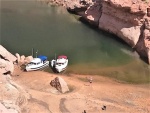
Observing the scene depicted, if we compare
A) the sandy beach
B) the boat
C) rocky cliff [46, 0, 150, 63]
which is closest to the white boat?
the boat

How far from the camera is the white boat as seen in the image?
51.3 meters

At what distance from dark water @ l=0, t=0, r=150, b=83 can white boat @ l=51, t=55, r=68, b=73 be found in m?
1.06

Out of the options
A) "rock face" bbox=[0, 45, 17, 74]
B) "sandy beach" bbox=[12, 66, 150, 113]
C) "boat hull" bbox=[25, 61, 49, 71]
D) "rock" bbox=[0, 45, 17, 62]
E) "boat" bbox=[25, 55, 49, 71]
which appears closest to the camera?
"sandy beach" bbox=[12, 66, 150, 113]

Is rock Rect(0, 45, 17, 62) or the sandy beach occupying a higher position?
rock Rect(0, 45, 17, 62)

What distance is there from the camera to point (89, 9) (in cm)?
7981

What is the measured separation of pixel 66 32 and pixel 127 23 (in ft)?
44.0

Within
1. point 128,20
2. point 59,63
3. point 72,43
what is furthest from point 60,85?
point 128,20

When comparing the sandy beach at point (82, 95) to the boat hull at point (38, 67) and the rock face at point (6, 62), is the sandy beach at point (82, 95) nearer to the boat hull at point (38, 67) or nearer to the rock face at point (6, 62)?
the boat hull at point (38, 67)

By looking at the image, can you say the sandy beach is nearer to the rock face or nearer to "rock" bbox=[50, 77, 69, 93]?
"rock" bbox=[50, 77, 69, 93]

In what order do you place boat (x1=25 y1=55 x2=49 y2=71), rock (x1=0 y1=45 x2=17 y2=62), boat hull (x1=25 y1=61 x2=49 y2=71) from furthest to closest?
1. boat (x1=25 y1=55 x2=49 y2=71)
2. boat hull (x1=25 y1=61 x2=49 y2=71)
3. rock (x1=0 y1=45 x2=17 y2=62)

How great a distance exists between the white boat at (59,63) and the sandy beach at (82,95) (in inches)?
54.8

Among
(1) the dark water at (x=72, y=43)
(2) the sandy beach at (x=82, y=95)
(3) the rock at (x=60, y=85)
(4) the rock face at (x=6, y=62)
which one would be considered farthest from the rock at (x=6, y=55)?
(3) the rock at (x=60, y=85)

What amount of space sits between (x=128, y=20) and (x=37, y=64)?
23.5 metres

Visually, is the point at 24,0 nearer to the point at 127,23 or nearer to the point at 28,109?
the point at 127,23
